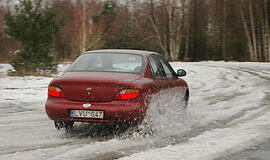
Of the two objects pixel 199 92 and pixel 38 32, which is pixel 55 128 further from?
pixel 38 32

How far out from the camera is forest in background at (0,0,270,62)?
138 ft

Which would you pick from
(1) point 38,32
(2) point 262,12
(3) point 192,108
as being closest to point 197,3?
(2) point 262,12

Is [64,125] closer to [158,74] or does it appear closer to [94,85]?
[94,85]

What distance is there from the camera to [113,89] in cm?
563

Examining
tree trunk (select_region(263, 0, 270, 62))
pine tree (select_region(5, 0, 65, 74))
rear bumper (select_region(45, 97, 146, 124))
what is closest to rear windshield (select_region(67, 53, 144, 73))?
rear bumper (select_region(45, 97, 146, 124))

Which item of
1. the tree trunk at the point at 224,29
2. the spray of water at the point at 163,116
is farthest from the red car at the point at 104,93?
the tree trunk at the point at 224,29

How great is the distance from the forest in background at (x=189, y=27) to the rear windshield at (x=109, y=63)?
32.3 m

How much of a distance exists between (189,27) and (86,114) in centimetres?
4411

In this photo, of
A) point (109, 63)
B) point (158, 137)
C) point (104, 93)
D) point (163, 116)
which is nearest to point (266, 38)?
point (163, 116)

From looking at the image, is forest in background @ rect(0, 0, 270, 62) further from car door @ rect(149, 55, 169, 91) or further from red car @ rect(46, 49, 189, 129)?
red car @ rect(46, 49, 189, 129)

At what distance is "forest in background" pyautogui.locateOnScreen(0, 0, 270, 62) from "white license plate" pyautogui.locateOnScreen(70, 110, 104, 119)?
109ft

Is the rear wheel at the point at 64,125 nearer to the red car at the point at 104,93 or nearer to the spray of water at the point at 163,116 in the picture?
the red car at the point at 104,93

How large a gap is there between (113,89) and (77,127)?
1769 millimetres

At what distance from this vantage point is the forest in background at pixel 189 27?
41969 mm
